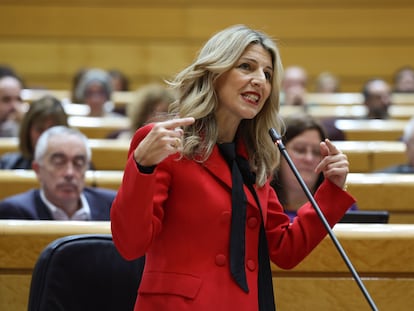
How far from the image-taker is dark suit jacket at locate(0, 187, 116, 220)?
6.81 ft

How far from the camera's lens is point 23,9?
6.02 meters

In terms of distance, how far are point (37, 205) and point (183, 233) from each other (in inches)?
41.7

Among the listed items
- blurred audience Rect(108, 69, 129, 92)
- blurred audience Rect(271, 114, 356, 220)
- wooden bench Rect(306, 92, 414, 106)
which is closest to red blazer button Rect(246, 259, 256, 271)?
blurred audience Rect(271, 114, 356, 220)

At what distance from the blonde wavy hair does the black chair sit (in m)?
0.26

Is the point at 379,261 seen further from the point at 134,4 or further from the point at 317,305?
the point at 134,4

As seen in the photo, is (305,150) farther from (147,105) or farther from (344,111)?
(344,111)

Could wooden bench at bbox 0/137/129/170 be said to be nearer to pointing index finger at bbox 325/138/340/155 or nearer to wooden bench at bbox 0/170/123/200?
wooden bench at bbox 0/170/123/200

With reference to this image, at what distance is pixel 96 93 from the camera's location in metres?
4.23

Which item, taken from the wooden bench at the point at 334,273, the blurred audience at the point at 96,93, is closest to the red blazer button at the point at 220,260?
the wooden bench at the point at 334,273

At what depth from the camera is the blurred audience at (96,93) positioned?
418 cm

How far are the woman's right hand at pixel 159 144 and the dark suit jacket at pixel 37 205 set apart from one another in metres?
1.05

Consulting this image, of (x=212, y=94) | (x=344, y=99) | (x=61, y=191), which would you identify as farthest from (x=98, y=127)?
(x=212, y=94)

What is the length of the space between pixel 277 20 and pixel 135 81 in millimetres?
1093

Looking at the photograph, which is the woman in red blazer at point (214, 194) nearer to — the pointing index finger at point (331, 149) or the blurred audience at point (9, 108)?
the pointing index finger at point (331, 149)
